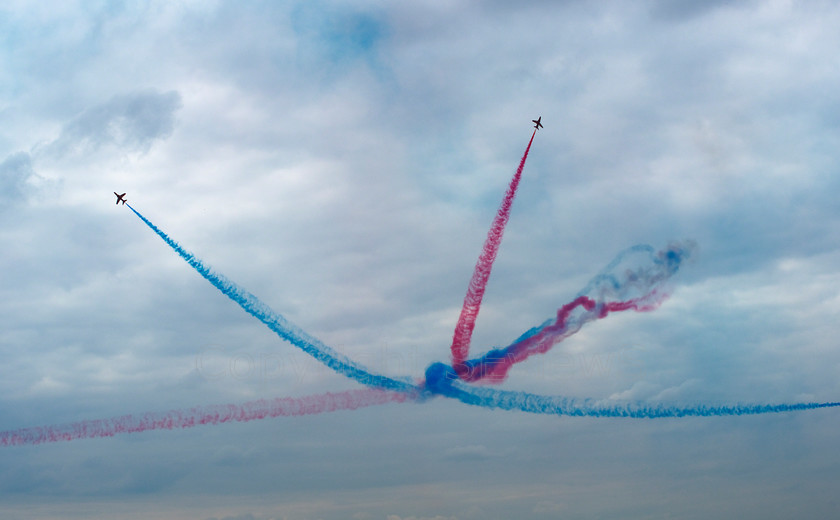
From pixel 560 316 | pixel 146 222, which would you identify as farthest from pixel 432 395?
pixel 146 222

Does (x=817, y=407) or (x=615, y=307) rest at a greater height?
(x=615, y=307)

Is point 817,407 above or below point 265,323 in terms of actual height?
below

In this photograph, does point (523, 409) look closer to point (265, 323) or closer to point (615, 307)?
point (615, 307)

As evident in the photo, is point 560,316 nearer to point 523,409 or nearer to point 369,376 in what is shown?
point 523,409

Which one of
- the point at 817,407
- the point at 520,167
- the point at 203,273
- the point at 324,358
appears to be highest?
the point at 520,167

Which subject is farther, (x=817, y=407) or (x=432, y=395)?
(x=432, y=395)

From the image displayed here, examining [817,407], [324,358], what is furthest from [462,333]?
[817,407]

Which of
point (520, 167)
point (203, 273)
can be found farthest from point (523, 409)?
point (203, 273)
